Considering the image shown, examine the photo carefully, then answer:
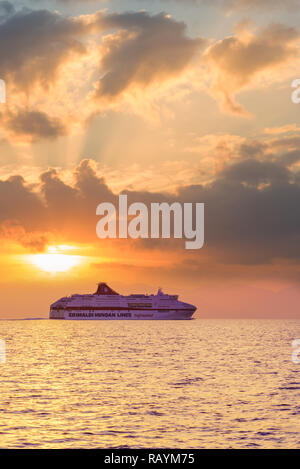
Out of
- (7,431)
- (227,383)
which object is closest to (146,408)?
(7,431)

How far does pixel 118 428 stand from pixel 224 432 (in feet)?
20.1

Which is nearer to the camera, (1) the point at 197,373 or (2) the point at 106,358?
(1) the point at 197,373

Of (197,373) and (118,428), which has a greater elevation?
(197,373)

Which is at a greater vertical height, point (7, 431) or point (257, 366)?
point (257, 366)

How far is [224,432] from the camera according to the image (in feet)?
102

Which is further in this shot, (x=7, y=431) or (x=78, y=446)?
(x=7, y=431)

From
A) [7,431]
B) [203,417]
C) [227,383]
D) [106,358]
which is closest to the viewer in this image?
[7,431]
